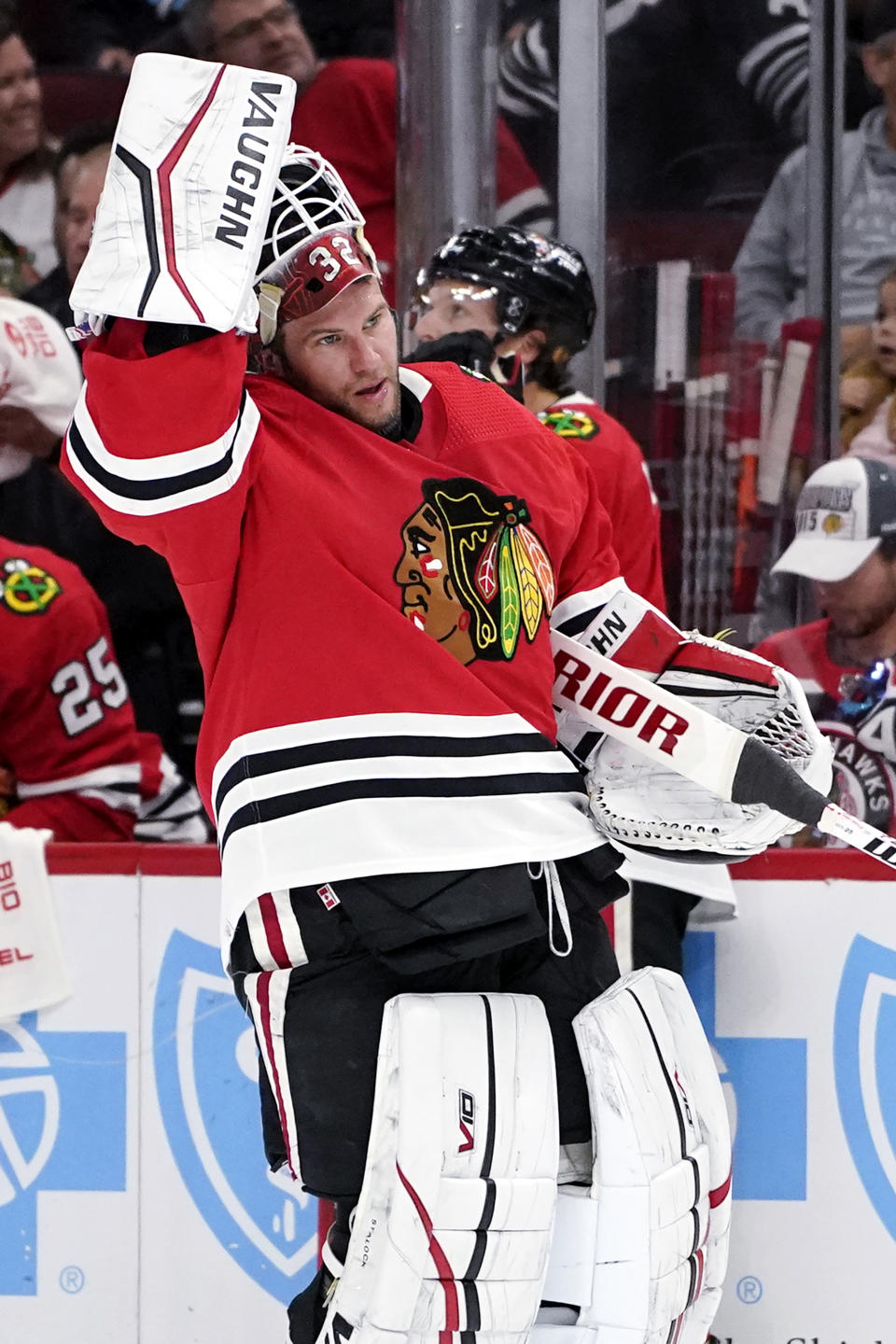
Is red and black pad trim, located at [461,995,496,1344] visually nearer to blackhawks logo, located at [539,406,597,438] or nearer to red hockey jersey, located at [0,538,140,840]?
blackhawks logo, located at [539,406,597,438]

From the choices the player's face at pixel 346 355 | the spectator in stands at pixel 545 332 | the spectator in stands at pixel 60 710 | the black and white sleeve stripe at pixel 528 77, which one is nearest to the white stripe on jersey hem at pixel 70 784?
the spectator in stands at pixel 60 710

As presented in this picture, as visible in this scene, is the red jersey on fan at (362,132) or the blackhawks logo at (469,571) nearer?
the blackhawks logo at (469,571)

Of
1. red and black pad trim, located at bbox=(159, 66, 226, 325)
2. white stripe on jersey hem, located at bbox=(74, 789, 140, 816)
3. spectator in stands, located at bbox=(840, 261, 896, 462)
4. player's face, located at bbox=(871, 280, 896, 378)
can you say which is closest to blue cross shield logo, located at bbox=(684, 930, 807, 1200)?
white stripe on jersey hem, located at bbox=(74, 789, 140, 816)

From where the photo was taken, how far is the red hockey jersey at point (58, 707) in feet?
9.02

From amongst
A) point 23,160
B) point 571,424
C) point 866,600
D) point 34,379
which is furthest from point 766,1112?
point 23,160

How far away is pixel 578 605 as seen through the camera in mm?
1828

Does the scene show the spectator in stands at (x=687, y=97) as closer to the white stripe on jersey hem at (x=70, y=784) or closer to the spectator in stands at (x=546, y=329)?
the spectator in stands at (x=546, y=329)

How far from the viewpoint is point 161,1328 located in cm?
223

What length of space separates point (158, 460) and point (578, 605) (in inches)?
21.8

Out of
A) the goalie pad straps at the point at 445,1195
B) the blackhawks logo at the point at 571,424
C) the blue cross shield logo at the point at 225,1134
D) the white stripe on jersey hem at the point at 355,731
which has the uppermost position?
the blackhawks logo at the point at 571,424

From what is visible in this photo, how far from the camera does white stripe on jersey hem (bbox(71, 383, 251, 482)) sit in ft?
4.72

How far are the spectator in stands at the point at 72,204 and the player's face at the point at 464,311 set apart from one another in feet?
3.70

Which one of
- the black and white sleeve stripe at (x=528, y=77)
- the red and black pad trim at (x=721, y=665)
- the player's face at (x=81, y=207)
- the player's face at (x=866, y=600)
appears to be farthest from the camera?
the player's face at (x=81, y=207)

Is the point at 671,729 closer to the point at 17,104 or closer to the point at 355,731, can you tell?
the point at 355,731
